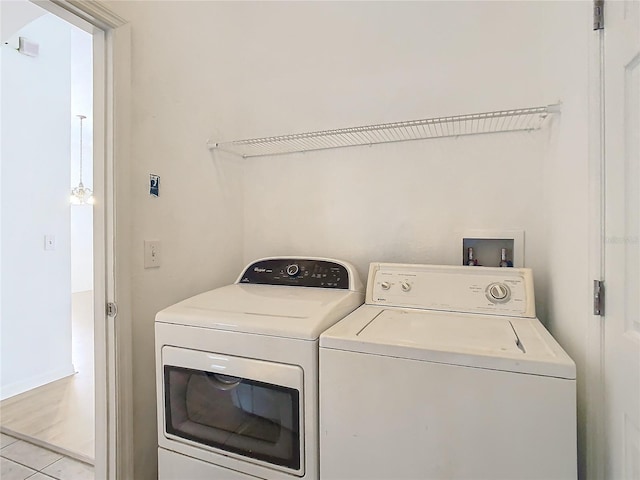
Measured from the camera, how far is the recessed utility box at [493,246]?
1519 mm

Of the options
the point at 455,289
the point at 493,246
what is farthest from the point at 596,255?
the point at 493,246

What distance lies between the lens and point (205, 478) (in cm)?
123

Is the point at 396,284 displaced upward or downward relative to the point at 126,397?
upward

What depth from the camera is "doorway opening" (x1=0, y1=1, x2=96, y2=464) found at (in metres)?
2.53

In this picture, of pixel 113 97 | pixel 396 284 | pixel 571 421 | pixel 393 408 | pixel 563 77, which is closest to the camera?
pixel 571 421

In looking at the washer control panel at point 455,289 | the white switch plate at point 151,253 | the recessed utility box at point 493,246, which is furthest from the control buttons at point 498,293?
the white switch plate at point 151,253

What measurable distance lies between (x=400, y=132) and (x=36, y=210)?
2.78 metres

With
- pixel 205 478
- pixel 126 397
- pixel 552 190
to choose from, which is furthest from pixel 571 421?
pixel 126 397

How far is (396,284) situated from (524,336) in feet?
1.75

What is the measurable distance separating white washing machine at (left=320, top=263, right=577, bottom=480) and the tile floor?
60.6 inches

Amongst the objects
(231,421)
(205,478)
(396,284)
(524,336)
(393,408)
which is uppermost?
(396,284)

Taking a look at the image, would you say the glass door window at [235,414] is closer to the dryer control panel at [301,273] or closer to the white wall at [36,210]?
the dryer control panel at [301,273]

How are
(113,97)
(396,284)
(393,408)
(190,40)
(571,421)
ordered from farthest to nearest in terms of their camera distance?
(190,40), (396,284), (113,97), (393,408), (571,421)

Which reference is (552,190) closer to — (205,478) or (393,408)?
(393,408)
